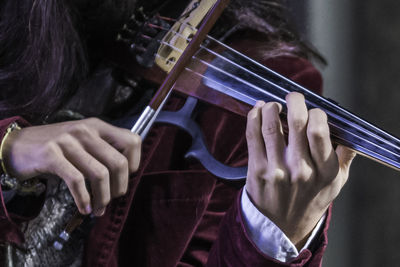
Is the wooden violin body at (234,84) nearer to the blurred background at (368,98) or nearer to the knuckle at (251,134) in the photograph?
the knuckle at (251,134)

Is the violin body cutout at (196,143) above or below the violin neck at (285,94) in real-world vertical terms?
below

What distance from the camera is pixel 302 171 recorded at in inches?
15.9

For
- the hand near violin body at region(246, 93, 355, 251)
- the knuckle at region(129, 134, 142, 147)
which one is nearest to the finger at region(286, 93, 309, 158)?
the hand near violin body at region(246, 93, 355, 251)

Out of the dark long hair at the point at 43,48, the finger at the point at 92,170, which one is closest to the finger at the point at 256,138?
the finger at the point at 92,170

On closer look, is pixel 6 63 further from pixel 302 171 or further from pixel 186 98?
pixel 302 171

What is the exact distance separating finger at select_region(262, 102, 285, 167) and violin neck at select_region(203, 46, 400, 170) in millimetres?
26

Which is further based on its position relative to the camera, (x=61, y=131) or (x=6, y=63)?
(x=6, y=63)

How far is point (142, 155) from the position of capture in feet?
1.93

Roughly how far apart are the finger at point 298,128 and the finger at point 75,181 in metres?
0.16

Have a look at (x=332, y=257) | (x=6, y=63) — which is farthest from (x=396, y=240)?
(x=6, y=63)

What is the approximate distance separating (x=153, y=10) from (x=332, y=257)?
33 centimetres

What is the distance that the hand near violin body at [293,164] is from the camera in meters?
0.40

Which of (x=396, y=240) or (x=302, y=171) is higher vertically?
(x=302, y=171)

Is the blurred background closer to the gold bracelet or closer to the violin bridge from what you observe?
the violin bridge
